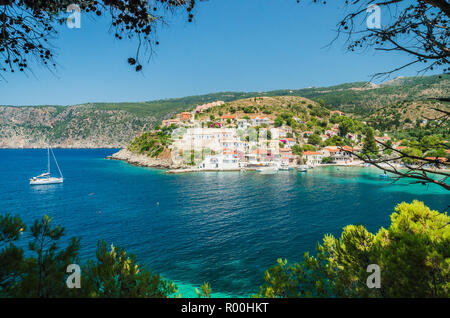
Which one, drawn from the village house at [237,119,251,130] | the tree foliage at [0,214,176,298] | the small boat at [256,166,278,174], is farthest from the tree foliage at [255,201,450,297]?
the village house at [237,119,251,130]

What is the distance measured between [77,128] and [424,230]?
196537 mm

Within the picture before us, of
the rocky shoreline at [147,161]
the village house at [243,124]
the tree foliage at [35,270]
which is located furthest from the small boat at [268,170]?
the tree foliage at [35,270]

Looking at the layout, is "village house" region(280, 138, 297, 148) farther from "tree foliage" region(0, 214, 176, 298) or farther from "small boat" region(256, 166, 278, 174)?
"tree foliage" region(0, 214, 176, 298)

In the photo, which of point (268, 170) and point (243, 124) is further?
point (243, 124)

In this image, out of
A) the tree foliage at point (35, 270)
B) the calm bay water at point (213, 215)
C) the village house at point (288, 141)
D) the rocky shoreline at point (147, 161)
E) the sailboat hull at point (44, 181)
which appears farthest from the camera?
the village house at point (288, 141)

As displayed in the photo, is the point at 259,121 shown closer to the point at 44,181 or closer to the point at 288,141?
the point at 288,141

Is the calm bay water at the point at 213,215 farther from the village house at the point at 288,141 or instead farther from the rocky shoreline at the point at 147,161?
the village house at the point at 288,141

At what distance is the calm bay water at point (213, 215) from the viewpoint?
14.8 m

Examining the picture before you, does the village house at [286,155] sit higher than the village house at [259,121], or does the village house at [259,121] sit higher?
the village house at [259,121]

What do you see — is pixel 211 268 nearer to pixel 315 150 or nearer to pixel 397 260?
pixel 397 260

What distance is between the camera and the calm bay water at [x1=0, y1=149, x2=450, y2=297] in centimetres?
1481

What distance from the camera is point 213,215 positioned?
23.9 metres

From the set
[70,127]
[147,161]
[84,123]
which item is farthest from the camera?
[70,127]

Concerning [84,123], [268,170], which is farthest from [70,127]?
[268,170]
